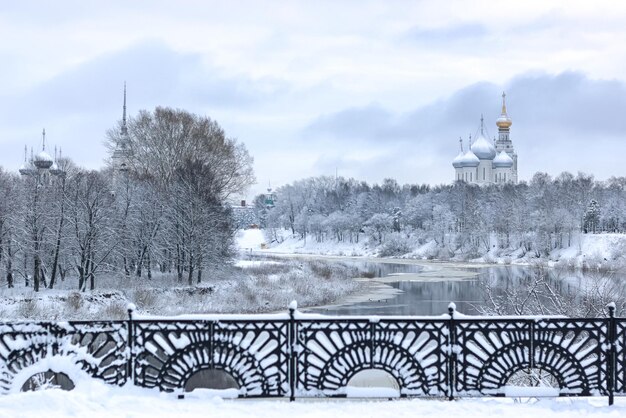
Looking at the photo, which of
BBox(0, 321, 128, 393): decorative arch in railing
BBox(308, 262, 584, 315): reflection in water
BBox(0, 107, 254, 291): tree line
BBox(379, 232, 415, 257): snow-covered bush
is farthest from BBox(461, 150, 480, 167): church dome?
BBox(0, 321, 128, 393): decorative arch in railing

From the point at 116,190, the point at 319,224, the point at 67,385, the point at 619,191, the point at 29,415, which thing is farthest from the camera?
the point at 319,224

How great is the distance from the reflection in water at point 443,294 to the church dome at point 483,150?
180 feet

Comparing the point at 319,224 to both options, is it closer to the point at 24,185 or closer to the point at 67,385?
the point at 24,185

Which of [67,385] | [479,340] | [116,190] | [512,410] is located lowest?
[67,385]

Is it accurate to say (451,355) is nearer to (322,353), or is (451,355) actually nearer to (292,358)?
(322,353)

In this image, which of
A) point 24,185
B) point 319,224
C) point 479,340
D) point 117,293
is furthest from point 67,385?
point 319,224

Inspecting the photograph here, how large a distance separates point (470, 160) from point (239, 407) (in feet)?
303

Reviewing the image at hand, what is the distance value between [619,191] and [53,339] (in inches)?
2869

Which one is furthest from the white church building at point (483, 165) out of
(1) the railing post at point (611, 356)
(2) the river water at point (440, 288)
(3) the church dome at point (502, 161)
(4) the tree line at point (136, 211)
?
(1) the railing post at point (611, 356)

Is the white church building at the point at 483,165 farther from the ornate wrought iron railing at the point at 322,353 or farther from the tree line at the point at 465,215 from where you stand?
the ornate wrought iron railing at the point at 322,353

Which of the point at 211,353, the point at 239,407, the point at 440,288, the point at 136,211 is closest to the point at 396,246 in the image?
the point at 440,288

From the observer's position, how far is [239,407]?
6.68m

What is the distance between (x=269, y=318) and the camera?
6.95 metres

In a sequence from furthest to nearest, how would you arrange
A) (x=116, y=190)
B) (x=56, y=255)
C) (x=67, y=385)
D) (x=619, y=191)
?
(x=619, y=191) < (x=116, y=190) < (x=56, y=255) < (x=67, y=385)
